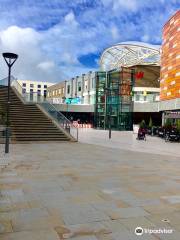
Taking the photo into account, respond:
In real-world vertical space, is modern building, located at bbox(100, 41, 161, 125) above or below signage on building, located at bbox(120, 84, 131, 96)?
above

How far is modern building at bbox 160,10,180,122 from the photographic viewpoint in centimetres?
3456

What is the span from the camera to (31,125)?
22750mm

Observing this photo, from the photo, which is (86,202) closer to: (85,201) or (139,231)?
(85,201)

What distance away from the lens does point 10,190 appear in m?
7.21

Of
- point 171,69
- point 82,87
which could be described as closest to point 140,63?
point 82,87

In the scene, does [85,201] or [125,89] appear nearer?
[85,201]

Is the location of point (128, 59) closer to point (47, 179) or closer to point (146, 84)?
point (146, 84)

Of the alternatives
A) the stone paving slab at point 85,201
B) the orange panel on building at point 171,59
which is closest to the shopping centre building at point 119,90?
the orange panel on building at point 171,59

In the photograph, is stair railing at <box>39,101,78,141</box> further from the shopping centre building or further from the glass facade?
the glass facade

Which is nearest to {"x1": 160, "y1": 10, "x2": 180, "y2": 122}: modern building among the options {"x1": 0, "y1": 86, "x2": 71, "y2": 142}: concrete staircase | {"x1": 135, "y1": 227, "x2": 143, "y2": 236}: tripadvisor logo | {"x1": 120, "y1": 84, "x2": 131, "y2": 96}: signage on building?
{"x1": 120, "y1": 84, "x2": 131, "y2": 96}: signage on building

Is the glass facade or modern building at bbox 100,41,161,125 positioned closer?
the glass facade

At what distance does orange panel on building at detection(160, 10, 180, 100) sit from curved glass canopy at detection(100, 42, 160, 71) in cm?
3589

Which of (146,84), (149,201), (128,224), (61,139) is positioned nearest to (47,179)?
(149,201)

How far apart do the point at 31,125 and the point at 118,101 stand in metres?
23.9
